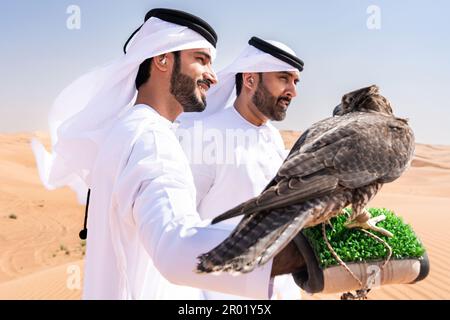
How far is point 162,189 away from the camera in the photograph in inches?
77.2

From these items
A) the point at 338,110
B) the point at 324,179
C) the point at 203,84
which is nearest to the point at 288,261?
the point at 324,179

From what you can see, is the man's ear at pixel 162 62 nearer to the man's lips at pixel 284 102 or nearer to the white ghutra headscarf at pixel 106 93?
the white ghutra headscarf at pixel 106 93

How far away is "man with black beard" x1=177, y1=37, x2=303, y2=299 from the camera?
4.26m

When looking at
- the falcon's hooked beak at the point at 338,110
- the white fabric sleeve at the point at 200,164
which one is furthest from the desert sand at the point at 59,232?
the falcon's hooked beak at the point at 338,110

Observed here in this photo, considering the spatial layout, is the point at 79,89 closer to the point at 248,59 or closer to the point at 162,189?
the point at 162,189

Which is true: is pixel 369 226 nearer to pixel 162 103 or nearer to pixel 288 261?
pixel 288 261

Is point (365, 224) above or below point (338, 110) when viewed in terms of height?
below

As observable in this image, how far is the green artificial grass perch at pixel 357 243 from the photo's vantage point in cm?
208

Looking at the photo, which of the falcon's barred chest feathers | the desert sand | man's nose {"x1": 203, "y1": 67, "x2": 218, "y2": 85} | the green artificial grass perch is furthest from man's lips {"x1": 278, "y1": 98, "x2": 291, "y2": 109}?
the desert sand

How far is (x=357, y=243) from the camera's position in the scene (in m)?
2.29

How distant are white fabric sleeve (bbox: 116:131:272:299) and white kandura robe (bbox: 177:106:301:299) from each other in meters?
2.06

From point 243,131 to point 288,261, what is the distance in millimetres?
2778

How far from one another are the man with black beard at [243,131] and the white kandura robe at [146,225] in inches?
52.4
